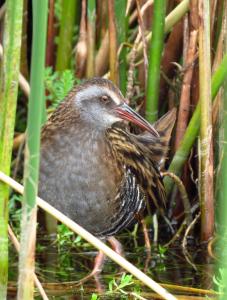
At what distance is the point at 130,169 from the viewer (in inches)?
152

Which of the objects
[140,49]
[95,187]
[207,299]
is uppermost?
[140,49]

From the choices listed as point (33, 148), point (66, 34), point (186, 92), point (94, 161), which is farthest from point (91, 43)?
point (33, 148)

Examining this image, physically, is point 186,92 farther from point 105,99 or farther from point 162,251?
point 162,251

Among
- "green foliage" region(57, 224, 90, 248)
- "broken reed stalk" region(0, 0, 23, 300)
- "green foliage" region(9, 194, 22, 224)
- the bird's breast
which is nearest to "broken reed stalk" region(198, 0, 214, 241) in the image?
the bird's breast

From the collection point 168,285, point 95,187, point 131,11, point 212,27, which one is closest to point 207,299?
point 168,285

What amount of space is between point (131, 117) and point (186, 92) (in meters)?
0.56

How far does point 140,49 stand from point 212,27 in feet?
1.42

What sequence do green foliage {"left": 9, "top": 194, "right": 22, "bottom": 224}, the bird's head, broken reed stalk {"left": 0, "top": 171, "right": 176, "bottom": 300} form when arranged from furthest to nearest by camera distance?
green foliage {"left": 9, "top": 194, "right": 22, "bottom": 224}, the bird's head, broken reed stalk {"left": 0, "top": 171, "right": 176, "bottom": 300}

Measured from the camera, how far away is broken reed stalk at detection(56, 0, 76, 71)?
432 cm

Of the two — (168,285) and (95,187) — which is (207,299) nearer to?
(168,285)

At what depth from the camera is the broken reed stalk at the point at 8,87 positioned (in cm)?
233

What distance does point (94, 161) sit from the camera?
3625 millimetres

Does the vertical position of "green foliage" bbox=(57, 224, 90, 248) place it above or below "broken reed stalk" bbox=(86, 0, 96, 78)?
below

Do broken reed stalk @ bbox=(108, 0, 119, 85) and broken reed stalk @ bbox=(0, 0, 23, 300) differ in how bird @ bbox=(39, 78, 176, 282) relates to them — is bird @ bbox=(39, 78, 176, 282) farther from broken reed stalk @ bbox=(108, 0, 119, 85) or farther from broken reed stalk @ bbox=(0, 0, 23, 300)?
broken reed stalk @ bbox=(0, 0, 23, 300)
